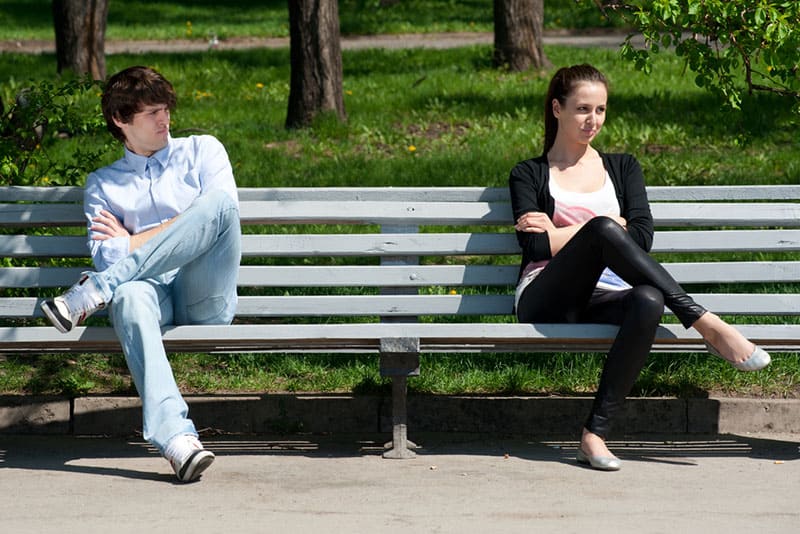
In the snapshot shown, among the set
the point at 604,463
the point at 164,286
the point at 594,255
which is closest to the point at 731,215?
the point at 594,255

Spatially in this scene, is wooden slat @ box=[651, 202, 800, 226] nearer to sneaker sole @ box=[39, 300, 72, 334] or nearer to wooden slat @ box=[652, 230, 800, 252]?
wooden slat @ box=[652, 230, 800, 252]

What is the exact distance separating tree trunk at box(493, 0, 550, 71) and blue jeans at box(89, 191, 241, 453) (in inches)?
345

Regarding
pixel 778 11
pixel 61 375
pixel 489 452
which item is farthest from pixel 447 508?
pixel 778 11

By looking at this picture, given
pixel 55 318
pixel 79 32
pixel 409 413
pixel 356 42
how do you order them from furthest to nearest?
1. pixel 356 42
2. pixel 79 32
3. pixel 409 413
4. pixel 55 318

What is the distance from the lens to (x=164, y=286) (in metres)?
4.96

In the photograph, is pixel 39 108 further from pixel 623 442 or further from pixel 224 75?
pixel 224 75

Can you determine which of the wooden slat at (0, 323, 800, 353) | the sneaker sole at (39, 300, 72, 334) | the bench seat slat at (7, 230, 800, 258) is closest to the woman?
the wooden slat at (0, 323, 800, 353)

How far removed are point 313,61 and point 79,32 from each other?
11.6 ft

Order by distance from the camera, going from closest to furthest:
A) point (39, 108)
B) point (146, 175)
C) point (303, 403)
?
point (146, 175) → point (303, 403) → point (39, 108)

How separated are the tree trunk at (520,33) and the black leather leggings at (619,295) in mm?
8588

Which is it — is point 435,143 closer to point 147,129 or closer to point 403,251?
point 403,251

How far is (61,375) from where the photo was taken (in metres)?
5.75

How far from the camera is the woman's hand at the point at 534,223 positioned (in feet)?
16.8

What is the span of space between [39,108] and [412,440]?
2.46 m
